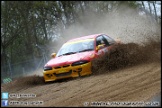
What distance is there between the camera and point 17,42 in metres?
32.3

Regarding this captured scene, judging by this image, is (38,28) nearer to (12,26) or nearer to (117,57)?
(12,26)

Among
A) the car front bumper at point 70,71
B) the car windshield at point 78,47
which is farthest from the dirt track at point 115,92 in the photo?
the car windshield at point 78,47

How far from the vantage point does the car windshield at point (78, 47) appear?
10.9 m

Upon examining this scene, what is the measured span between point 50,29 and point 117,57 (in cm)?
2433

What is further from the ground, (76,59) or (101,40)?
(101,40)

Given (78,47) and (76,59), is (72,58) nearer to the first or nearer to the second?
(76,59)

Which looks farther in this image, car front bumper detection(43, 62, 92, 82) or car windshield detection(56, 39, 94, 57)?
car windshield detection(56, 39, 94, 57)

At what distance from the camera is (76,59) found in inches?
391

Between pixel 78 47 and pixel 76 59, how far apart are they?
128cm

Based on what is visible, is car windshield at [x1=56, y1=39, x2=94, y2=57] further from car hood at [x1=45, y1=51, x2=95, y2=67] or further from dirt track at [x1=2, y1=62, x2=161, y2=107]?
dirt track at [x1=2, y1=62, x2=161, y2=107]

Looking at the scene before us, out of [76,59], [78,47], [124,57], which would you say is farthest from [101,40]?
[76,59]

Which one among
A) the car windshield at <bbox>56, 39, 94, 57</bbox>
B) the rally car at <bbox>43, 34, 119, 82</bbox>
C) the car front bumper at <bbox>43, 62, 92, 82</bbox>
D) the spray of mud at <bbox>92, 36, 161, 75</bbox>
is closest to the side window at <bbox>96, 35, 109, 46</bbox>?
the rally car at <bbox>43, 34, 119, 82</bbox>

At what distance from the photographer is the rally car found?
9.69m

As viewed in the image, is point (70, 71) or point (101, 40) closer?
point (70, 71)
